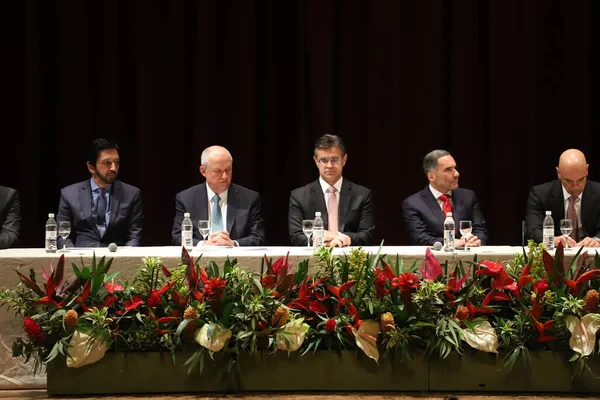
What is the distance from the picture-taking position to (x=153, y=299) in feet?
9.64

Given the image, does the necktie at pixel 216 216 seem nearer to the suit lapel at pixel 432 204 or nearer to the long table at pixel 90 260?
the long table at pixel 90 260

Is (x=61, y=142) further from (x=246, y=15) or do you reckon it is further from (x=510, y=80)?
(x=510, y=80)

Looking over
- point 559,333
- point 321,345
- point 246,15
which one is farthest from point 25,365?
point 246,15

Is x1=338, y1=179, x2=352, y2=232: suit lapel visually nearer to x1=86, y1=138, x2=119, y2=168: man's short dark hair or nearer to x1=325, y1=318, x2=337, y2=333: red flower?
x1=86, y1=138, x2=119, y2=168: man's short dark hair

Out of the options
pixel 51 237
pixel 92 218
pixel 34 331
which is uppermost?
pixel 92 218

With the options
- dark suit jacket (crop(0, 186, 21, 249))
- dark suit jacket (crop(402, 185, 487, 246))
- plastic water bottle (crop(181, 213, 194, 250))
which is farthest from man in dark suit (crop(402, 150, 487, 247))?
dark suit jacket (crop(0, 186, 21, 249))

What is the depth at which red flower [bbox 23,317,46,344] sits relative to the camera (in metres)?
2.89

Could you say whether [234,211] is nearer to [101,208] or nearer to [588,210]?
[101,208]

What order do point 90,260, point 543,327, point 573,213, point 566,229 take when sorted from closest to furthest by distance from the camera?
point 543,327 → point 90,260 → point 566,229 → point 573,213

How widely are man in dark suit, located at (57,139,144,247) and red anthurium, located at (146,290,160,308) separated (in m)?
1.99

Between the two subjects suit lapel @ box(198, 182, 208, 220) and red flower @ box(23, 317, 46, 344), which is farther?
suit lapel @ box(198, 182, 208, 220)

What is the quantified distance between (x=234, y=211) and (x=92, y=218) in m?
0.85

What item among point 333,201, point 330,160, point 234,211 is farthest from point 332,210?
point 234,211

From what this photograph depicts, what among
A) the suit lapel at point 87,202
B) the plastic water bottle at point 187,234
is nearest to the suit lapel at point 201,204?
the plastic water bottle at point 187,234
